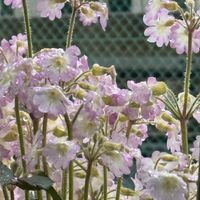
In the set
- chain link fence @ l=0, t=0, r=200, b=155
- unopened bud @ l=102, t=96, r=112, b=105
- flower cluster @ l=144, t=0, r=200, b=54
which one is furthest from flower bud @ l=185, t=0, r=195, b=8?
chain link fence @ l=0, t=0, r=200, b=155

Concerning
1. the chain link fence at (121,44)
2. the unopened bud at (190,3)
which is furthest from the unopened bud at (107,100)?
the chain link fence at (121,44)

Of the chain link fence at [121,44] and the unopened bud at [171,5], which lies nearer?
the unopened bud at [171,5]

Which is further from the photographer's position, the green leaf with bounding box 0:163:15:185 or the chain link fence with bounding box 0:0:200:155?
the chain link fence with bounding box 0:0:200:155

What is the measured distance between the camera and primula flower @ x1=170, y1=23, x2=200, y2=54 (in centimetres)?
56

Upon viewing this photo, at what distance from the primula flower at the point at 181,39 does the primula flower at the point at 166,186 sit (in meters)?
0.12

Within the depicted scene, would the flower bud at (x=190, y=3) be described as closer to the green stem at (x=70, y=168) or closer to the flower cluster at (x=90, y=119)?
the flower cluster at (x=90, y=119)

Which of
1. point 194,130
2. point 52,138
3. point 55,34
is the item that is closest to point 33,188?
point 52,138

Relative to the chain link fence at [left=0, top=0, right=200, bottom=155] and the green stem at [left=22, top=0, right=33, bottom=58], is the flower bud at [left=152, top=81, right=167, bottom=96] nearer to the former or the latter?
the green stem at [left=22, top=0, right=33, bottom=58]

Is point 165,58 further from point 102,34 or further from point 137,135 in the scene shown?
point 137,135

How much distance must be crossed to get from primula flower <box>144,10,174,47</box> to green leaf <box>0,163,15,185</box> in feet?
0.52

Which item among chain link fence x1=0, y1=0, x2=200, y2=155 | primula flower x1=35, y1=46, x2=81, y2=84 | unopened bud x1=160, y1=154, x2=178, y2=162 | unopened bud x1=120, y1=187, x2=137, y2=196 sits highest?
primula flower x1=35, y1=46, x2=81, y2=84

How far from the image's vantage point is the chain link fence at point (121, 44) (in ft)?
7.61

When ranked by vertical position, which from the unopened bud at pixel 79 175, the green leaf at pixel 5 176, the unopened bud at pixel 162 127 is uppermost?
the unopened bud at pixel 162 127

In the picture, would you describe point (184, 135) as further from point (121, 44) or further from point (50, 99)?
point (121, 44)
